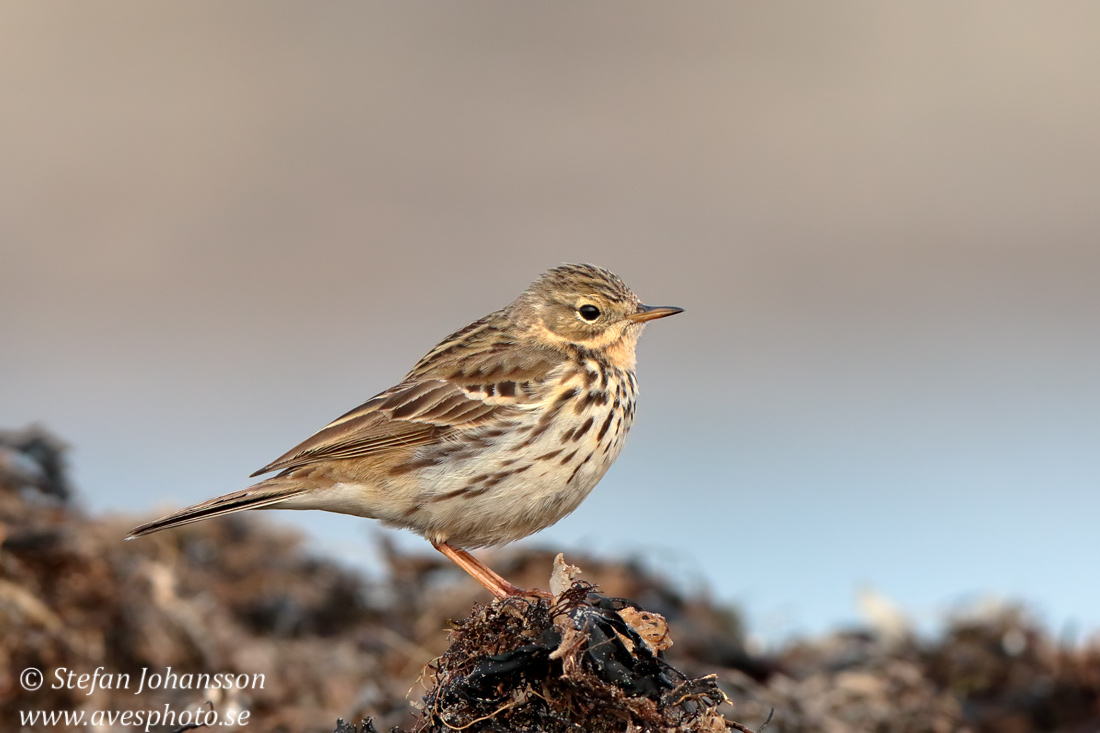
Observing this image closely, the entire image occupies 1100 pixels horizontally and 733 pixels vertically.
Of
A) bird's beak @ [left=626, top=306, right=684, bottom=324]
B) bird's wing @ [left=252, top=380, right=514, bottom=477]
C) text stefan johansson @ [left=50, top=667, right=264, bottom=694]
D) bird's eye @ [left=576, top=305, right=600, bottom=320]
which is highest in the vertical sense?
bird's eye @ [left=576, top=305, right=600, bottom=320]

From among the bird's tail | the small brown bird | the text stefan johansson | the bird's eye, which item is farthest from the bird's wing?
the text stefan johansson

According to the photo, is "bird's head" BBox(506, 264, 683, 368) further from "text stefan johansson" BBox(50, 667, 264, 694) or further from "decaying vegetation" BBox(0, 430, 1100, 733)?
"text stefan johansson" BBox(50, 667, 264, 694)

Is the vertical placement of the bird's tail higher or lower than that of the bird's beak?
lower

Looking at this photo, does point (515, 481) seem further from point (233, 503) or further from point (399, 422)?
point (233, 503)

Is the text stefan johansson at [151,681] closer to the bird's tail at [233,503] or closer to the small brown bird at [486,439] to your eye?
the bird's tail at [233,503]

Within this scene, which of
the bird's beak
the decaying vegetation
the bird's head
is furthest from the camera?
the bird's head

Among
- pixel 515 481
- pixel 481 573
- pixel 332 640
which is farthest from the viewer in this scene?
pixel 332 640

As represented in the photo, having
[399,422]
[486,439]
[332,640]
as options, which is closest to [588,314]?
[486,439]

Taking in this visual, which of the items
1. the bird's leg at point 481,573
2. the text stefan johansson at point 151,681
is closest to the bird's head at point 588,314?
the bird's leg at point 481,573
